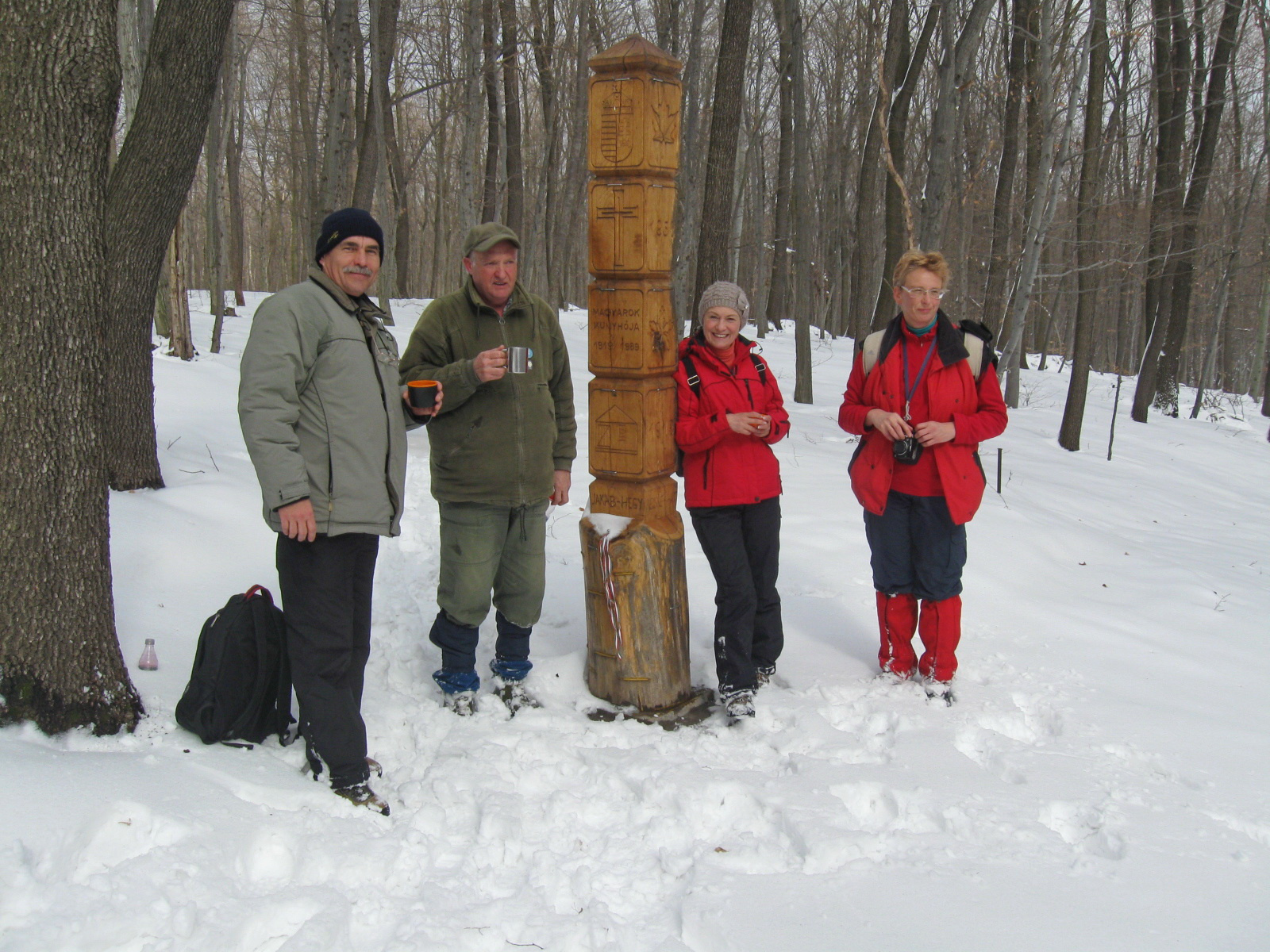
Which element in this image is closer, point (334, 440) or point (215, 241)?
point (334, 440)

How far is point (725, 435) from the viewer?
3670mm

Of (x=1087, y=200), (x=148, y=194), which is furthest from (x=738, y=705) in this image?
(x=1087, y=200)

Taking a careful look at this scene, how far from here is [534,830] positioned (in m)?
2.88

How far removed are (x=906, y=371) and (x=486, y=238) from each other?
191 cm

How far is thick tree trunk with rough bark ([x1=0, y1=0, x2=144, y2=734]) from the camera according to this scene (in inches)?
104

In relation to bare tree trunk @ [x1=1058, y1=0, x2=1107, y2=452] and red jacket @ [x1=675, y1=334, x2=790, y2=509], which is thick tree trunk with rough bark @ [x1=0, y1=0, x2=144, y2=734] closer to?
red jacket @ [x1=675, y1=334, x2=790, y2=509]

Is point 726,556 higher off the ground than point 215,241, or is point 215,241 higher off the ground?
point 215,241

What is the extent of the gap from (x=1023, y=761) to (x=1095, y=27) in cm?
1021

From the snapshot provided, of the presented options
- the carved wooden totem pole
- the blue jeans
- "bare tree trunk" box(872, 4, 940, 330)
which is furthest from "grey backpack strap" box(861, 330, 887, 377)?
"bare tree trunk" box(872, 4, 940, 330)

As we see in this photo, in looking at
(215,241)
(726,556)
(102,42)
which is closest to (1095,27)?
(726,556)

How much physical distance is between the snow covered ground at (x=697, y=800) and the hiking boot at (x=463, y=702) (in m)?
0.08

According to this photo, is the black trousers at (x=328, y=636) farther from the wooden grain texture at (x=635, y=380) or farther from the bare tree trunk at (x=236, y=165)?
the bare tree trunk at (x=236, y=165)

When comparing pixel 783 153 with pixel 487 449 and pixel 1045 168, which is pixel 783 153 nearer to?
pixel 1045 168

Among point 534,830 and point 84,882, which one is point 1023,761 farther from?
point 84,882
